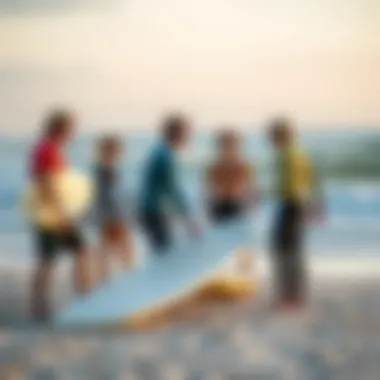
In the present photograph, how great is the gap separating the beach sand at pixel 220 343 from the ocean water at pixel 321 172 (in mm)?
68

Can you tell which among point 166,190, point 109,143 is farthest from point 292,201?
point 109,143

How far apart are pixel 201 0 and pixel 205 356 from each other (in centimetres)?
58

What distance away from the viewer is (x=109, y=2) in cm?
154

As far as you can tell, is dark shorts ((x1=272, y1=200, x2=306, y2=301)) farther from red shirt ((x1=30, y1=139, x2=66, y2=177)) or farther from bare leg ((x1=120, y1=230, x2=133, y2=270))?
red shirt ((x1=30, y1=139, x2=66, y2=177))

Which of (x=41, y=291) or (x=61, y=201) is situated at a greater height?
(x=61, y=201)

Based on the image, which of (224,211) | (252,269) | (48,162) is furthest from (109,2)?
(252,269)

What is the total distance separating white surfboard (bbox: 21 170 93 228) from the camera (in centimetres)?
151

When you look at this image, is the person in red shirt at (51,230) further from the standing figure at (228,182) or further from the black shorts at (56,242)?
the standing figure at (228,182)

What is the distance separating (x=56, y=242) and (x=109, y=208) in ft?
0.33

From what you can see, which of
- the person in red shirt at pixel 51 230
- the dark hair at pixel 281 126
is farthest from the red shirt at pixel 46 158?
the dark hair at pixel 281 126

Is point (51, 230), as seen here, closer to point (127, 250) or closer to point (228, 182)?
point (127, 250)

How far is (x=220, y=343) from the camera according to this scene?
1508 millimetres

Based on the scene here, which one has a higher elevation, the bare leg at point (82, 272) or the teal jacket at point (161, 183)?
the teal jacket at point (161, 183)

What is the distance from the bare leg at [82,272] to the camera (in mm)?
1500
